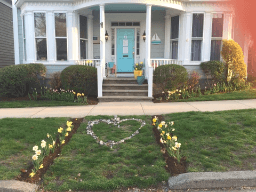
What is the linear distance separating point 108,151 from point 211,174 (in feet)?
5.88

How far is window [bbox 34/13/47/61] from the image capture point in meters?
10.4

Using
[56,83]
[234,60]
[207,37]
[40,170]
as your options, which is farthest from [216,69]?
[40,170]

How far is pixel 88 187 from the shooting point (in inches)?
120

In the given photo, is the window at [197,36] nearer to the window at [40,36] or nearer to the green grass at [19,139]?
the window at [40,36]

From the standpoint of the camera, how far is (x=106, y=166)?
3572mm

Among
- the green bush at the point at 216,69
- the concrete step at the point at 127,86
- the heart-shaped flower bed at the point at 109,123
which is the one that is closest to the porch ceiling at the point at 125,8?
the green bush at the point at 216,69

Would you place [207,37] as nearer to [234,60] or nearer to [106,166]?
[234,60]

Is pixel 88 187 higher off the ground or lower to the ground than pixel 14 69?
lower

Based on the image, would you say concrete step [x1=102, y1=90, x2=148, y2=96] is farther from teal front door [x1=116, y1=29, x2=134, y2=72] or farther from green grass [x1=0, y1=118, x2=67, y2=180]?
green grass [x1=0, y1=118, x2=67, y2=180]

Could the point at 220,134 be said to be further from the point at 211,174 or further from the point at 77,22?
the point at 77,22

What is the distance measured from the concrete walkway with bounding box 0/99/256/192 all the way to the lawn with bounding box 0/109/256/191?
222 mm

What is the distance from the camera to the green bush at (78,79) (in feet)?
29.2

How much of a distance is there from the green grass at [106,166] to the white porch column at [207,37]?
23.5ft

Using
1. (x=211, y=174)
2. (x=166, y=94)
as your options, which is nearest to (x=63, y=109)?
(x=166, y=94)
